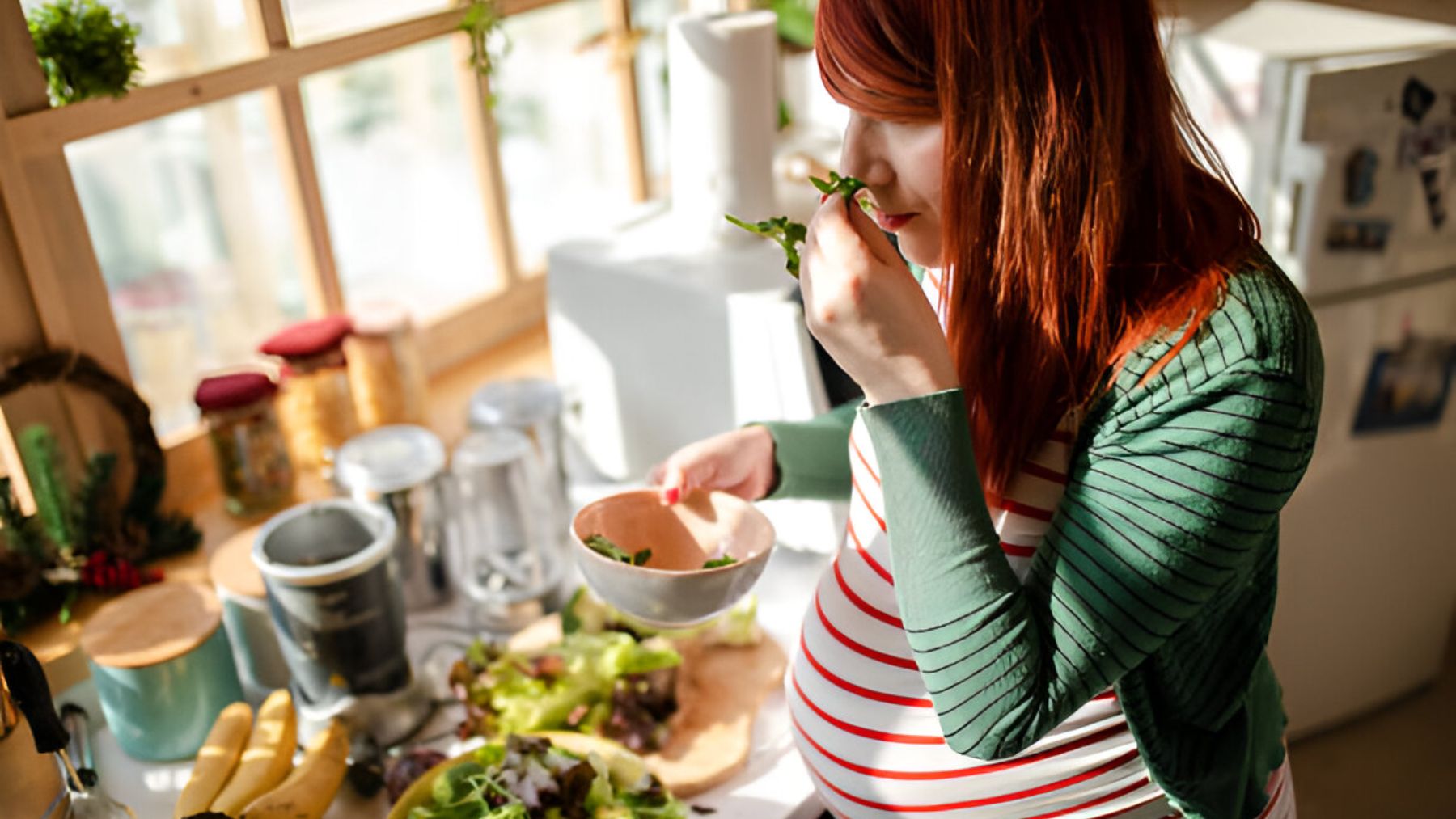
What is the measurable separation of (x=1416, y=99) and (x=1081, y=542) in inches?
41.8

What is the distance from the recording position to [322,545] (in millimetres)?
1104

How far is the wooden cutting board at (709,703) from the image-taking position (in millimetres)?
1039

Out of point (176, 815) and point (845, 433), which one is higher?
point (845, 433)

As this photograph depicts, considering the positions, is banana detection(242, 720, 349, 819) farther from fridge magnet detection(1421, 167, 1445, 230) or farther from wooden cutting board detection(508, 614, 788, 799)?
fridge magnet detection(1421, 167, 1445, 230)

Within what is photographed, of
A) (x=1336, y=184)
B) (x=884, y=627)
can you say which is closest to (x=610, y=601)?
(x=884, y=627)

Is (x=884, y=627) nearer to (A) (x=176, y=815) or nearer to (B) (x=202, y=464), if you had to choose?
(A) (x=176, y=815)

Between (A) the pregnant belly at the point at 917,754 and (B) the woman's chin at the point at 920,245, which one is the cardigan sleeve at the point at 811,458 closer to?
(A) the pregnant belly at the point at 917,754

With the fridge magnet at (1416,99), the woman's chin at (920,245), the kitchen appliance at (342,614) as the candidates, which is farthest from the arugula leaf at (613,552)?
the fridge magnet at (1416,99)

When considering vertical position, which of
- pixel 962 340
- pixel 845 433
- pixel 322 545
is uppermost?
pixel 962 340

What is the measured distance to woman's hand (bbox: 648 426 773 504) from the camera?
972 mm

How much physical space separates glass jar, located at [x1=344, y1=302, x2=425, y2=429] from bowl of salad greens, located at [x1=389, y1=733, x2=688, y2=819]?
59 cm

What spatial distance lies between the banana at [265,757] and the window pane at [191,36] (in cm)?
67

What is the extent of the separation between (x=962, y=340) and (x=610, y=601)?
35cm

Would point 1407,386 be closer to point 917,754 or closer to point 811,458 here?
point 811,458
